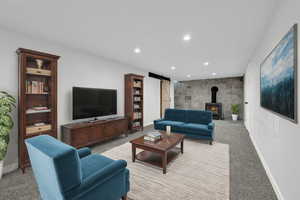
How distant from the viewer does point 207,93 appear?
29.2 feet

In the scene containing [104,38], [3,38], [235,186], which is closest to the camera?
[235,186]

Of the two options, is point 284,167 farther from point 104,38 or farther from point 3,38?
point 3,38

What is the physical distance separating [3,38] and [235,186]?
460 cm

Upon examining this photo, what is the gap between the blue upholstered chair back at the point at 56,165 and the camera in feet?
3.55

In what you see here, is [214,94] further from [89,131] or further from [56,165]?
[56,165]

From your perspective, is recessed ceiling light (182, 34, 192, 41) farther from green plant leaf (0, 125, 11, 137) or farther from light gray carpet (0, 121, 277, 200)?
green plant leaf (0, 125, 11, 137)

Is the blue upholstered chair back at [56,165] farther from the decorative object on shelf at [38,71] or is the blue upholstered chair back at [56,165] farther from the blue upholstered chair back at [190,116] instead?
the blue upholstered chair back at [190,116]

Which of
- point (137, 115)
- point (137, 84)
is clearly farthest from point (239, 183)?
point (137, 84)

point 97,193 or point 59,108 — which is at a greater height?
point 59,108

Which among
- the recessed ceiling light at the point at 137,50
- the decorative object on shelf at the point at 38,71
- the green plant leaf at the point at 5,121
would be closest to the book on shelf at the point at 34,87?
the decorative object on shelf at the point at 38,71

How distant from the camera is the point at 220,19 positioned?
2.07 m

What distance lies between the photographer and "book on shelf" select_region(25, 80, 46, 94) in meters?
2.51

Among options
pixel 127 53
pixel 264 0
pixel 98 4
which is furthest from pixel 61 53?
pixel 264 0

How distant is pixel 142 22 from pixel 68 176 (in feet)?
7.46
